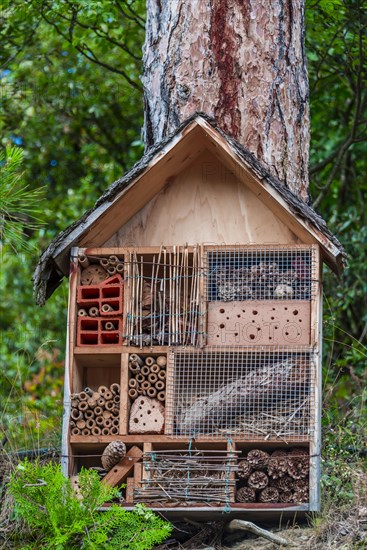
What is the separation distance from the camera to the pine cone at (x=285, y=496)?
5.55m

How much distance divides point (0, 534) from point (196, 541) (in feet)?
3.53

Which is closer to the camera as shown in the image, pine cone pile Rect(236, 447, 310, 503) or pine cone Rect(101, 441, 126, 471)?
pine cone pile Rect(236, 447, 310, 503)

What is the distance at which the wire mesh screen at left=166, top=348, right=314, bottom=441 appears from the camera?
567 cm

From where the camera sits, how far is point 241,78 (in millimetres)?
6676

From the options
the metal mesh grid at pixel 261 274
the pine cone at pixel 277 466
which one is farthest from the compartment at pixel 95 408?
the pine cone at pixel 277 466

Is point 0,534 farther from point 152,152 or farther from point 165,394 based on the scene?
point 152,152

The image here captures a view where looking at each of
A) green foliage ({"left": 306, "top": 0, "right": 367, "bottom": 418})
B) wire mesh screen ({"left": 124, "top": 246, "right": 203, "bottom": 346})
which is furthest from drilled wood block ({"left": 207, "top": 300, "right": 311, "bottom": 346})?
green foliage ({"left": 306, "top": 0, "right": 367, "bottom": 418})

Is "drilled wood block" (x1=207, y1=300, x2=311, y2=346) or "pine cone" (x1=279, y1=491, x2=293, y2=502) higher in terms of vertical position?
"drilled wood block" (x1=207, y1=300, x2=311, y2=346)

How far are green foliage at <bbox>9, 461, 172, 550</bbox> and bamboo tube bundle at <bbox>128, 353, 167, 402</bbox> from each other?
0.53m

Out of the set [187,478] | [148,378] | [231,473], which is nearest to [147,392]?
[148,378]

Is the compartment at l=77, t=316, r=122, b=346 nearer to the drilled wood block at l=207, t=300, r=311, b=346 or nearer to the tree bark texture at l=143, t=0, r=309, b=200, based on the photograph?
the drilled wood block at l=207, t=300, r=311, b=346

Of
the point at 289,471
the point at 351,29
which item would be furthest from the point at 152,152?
the point at 351,29

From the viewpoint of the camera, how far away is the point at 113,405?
5832mm

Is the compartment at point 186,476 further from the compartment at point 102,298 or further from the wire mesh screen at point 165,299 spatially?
the compartment at point 102,298
